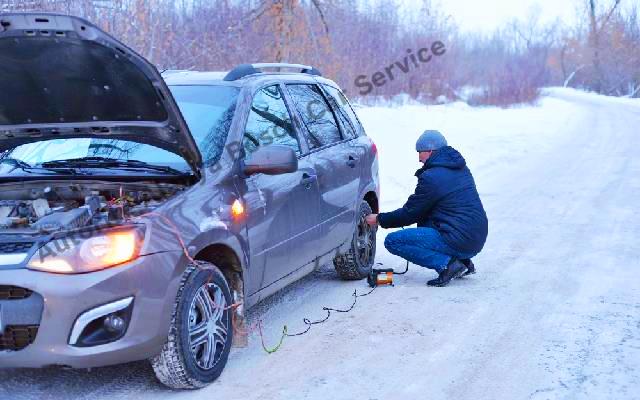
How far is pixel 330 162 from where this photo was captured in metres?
6.10

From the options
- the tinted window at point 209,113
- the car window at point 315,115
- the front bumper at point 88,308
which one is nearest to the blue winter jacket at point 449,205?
the car window at point 315,115

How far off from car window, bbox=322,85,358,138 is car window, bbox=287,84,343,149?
0.14m

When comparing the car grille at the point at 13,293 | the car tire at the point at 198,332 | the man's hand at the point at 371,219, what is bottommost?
the man's hand at the point at 371,219

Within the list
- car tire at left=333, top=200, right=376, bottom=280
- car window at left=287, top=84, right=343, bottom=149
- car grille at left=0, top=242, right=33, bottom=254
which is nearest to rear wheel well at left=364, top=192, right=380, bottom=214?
car tire at left=333, top=200, right=376, bottom=280

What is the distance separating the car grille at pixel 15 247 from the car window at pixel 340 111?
341 cm

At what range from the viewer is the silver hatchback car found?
377 cm

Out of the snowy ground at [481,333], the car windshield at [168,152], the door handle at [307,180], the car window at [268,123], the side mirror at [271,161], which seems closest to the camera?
the snowy ground at [481,333]

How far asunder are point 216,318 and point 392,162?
10.8m

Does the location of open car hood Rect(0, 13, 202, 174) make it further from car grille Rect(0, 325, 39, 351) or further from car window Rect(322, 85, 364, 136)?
car window Rect(322, 85, 364, 136)

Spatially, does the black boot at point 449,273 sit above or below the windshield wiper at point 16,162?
below

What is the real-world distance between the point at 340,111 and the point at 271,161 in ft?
7.28

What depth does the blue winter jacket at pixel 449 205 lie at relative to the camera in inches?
264

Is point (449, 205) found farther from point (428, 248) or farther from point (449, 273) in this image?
point (449, 273)

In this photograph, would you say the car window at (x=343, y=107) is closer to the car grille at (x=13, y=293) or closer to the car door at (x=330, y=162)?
the car door at (x=330, y=162)
